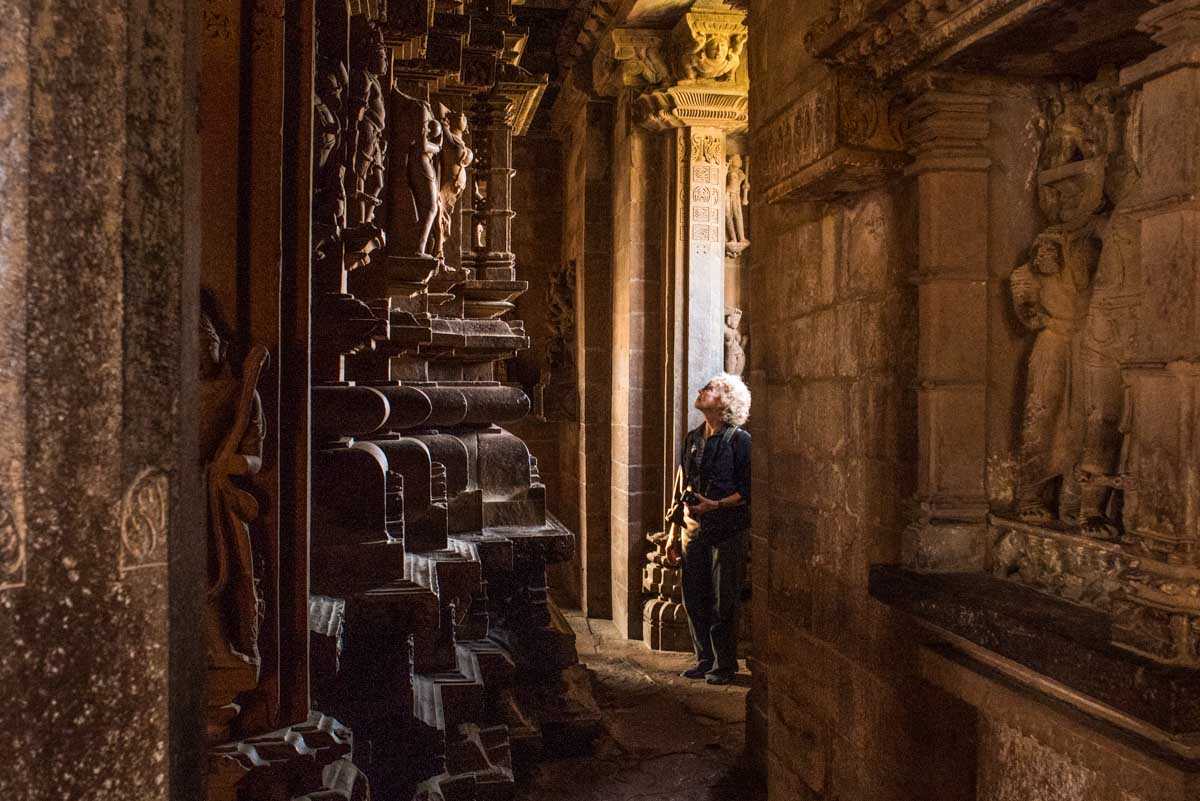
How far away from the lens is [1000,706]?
2391mm

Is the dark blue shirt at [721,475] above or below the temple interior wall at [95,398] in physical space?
below

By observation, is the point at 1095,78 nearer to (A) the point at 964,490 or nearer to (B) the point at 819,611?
(A) the point at 964,490

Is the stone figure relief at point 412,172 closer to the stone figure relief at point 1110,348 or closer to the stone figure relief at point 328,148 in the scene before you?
the stone figure relief at point 328,148

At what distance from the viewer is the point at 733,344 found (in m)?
7.86

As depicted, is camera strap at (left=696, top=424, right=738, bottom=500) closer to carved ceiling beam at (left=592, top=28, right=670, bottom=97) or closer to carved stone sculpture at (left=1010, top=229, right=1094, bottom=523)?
carved ceiling beam at (left=592, top=28, right=670, bottom=97)

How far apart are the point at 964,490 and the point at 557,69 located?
28.4 ft

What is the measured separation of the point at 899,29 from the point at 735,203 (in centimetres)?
531

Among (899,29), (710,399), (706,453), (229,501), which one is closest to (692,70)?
(710,399)

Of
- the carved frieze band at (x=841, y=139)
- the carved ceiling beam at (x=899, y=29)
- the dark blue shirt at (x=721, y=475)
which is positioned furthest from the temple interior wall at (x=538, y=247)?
the carved ceiling beam at (x=899, y=29)

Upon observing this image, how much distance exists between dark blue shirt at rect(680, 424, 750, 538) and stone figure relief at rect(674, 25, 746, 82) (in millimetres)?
2943

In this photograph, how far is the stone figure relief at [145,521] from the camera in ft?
3.60

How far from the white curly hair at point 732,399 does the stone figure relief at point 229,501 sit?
4.61 metres

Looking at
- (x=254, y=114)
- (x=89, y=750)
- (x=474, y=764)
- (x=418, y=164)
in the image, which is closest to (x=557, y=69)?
(x=418, y=164)

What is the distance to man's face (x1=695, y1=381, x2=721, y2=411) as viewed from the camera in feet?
20.3
